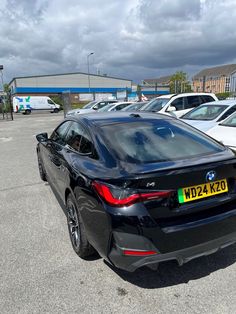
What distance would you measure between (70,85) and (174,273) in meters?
73.2

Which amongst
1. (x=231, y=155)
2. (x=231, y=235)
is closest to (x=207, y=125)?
(x=231, y=155)

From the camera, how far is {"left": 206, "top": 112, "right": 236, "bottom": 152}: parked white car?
5.16m

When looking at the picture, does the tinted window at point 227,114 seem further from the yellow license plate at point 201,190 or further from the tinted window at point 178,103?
the yellow license plate at point 201,190

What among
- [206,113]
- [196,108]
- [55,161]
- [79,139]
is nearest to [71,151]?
[79,139]

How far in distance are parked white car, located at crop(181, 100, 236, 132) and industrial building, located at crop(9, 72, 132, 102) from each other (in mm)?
55132

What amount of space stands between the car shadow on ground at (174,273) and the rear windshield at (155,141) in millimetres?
1163

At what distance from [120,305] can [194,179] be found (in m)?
1.26

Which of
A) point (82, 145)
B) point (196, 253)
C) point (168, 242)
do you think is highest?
point (82, 145)

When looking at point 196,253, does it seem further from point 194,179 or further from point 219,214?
point 194,179

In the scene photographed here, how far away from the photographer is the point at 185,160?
2.49m

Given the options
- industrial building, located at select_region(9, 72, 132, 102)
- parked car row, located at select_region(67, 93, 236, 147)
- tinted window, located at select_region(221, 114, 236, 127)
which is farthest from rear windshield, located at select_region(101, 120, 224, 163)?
industrial building, located at select_region(9, 72, 132, 102)

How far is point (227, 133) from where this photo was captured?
5453 millimetres

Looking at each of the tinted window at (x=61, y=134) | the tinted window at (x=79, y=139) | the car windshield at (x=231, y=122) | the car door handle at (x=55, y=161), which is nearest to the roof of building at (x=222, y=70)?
the car windshield at (x=231, y=122)

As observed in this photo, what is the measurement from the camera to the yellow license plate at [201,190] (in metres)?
2.24
